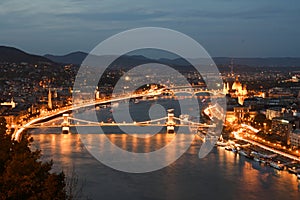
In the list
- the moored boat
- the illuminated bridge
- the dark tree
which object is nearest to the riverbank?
the moored boat

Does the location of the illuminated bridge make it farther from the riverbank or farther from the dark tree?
the dark tree

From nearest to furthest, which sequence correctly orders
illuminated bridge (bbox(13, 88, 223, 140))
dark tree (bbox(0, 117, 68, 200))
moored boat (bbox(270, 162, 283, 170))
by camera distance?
dark tree (bbox(0, 117, 68, 200)) → moored boat (bbox(270, 162, 283, 170)) → illuminated bridge (bbox(13, 88, 223, 140))

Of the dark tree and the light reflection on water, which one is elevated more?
the dark tree

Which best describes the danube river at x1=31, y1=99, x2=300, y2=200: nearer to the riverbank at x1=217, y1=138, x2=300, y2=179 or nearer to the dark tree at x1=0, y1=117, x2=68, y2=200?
the riverbank at x1=217, y1=138, x2=300, y2=179

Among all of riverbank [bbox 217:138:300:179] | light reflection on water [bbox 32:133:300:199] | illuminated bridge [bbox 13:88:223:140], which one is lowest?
light reflection on water [bbox 32:133:300:199]

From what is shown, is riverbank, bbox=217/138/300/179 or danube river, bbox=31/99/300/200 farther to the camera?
riverbank, bbox=217/138/300/179

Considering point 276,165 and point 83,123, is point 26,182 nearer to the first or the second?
point 276,165

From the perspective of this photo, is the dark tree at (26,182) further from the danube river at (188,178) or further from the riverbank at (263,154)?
the riverbank at (263,154)

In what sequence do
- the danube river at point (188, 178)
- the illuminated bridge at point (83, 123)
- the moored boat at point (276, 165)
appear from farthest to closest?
the illuminated bridge at point (83, 123) < the moored boat at point (276, 165) < the danube river at point (188, 178)

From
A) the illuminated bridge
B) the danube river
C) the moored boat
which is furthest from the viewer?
the illuminated bridge

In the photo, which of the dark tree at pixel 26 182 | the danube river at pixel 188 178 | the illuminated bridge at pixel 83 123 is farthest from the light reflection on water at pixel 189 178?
the dark tree at pixel 26 182
